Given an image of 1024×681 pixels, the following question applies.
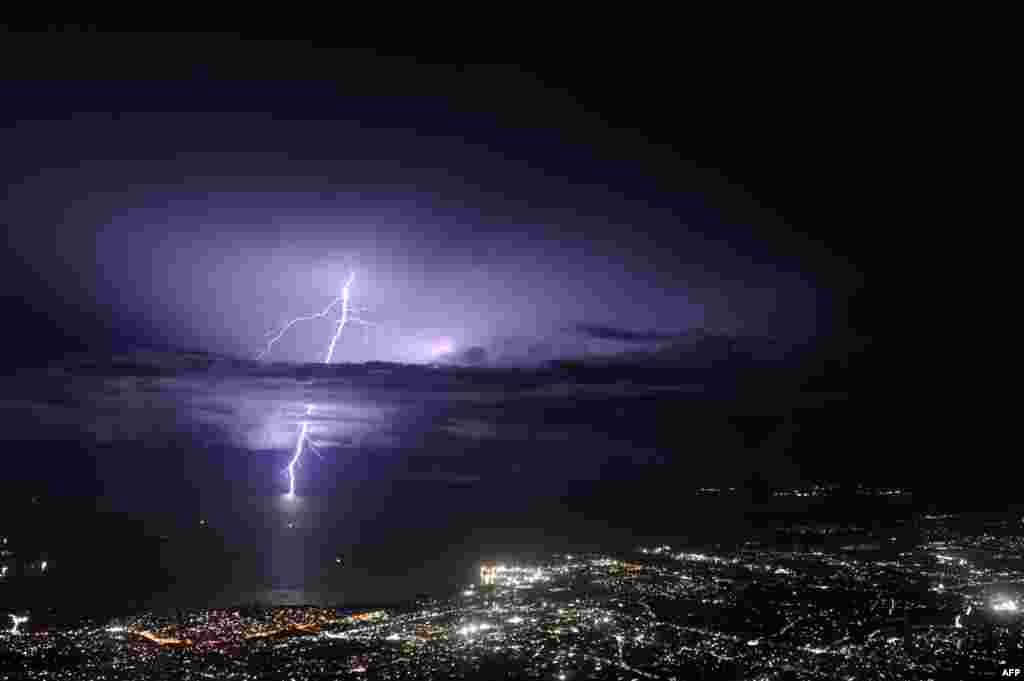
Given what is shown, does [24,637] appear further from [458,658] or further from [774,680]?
[774,680]

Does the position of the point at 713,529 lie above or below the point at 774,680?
below

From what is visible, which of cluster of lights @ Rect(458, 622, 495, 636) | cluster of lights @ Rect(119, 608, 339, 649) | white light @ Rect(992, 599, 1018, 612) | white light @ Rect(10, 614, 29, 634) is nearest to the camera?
cluster of lights @ Rect(119, 608, 339, 649)

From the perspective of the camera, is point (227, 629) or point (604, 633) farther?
point (604, 633)

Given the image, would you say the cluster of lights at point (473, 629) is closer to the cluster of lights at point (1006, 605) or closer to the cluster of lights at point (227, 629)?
the cluster of lights at point (227, 629)

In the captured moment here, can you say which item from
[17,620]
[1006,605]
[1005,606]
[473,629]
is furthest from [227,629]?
[1006,605]

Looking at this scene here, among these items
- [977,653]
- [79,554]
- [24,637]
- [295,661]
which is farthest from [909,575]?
[79,554]

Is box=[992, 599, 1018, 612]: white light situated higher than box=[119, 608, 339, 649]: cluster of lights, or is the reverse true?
box=[119, 608, 339, 649]: cluster of lights

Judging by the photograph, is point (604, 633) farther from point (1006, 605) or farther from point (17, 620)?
point (17, 620)

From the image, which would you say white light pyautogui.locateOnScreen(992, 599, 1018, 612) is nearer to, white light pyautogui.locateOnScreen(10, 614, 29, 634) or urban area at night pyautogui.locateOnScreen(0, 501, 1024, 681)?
urban area at night pyautogui.locateOnScreen(0, 501, 1024, 681)

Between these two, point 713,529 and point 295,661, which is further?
point 713,529

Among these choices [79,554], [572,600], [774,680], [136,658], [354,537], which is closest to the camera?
→ [774,680]

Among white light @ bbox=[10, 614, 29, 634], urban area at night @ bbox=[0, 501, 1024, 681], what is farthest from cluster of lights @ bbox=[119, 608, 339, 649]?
white light @ bbox=[10, 614, 29, 634]
